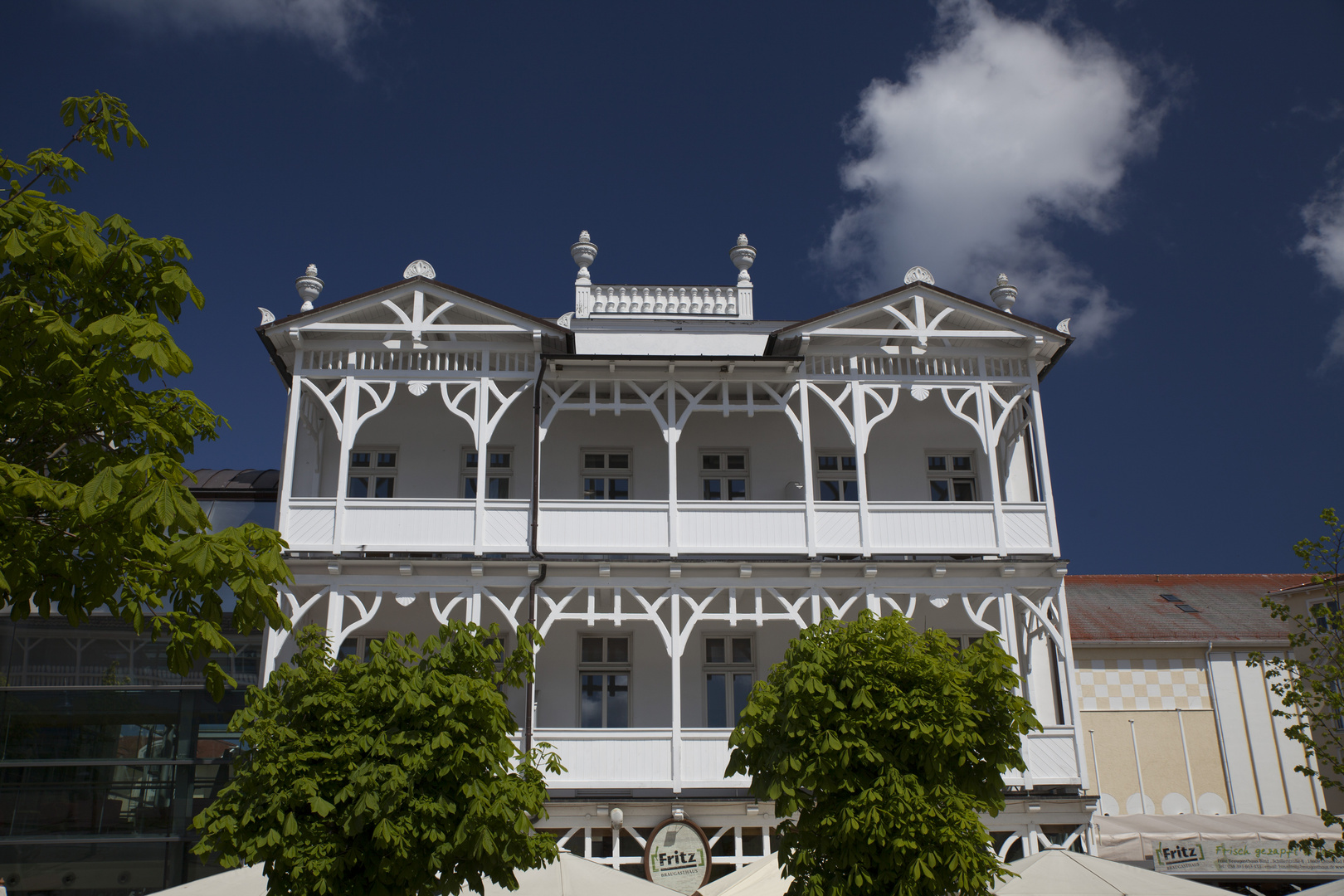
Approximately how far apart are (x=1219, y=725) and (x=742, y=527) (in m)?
15.3

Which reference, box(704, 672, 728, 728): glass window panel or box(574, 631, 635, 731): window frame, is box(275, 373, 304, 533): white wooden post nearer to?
box(574, 631, 635, 731): window frame

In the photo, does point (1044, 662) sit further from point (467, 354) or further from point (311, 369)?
point (311, 369)

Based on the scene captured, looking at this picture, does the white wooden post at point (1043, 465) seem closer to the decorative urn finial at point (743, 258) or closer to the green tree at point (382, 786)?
the decorative urn finial at point (743, 258)

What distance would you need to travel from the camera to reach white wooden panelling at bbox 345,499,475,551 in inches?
633

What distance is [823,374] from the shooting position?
17422 mm

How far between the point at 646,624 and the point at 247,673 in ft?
22.7

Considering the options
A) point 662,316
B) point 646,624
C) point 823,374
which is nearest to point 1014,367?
point 823,374

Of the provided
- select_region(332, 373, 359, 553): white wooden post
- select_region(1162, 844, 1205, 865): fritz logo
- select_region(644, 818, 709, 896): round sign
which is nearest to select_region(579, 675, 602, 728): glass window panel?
select_region(644, 818, 709, 896): round sign

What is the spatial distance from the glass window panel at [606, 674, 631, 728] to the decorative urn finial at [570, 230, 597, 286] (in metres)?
7.67

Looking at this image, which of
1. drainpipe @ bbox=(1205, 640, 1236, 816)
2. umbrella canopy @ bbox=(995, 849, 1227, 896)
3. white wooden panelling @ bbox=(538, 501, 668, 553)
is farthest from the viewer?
drainpipe @ bbox=(1205, 640, 1236, 816)

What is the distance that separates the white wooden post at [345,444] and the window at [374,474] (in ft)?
4.58

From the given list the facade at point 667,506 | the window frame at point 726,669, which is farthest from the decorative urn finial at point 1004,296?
the window frame at point 726,669

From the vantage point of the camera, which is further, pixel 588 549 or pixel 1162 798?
pixel 1162 798

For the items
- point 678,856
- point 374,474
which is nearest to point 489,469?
point 374,474
